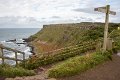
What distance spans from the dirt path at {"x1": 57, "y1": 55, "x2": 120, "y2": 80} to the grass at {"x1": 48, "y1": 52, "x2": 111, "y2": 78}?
0.87ft

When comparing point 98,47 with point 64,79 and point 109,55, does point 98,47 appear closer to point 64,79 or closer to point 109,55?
point 109,55

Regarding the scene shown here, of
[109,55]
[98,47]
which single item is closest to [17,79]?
[109,55]

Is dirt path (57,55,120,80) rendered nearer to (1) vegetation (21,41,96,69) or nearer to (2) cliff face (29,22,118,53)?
(1) vegetation (21,41,96,69)

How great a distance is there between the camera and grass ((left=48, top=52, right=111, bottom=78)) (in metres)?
12.0

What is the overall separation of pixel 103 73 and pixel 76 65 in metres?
1.54

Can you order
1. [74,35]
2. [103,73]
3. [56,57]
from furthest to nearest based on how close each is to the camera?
[74,35]
[56,57]
[103,73]

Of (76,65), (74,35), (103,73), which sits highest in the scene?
(76,65)

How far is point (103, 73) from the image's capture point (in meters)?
13.6

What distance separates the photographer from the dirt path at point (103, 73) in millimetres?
12515

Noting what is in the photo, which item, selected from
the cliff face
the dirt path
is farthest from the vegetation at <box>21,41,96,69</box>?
the cliff face

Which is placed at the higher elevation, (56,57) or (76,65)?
(76,65)

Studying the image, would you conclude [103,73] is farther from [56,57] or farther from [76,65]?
[56,57]

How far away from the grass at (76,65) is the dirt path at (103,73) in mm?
265

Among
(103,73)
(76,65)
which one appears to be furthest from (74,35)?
(76,65)
